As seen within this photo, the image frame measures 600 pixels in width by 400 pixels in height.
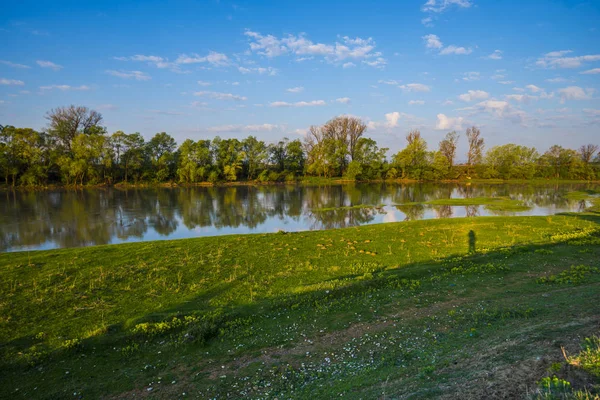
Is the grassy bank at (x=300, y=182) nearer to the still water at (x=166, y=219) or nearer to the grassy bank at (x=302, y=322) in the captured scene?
the still water at (x=166, y=219)

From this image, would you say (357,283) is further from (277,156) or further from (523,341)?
(277,156)

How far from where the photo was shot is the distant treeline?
6850 centimetres

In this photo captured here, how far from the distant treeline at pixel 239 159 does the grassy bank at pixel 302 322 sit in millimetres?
63181

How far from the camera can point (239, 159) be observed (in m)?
85.0

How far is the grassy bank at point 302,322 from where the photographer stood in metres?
5.71

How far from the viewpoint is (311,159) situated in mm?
99562

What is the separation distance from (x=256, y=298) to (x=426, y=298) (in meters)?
5.65

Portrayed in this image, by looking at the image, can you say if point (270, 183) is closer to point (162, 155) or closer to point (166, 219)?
point (162, 155)

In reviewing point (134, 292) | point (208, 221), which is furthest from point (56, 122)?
point (134, 292)

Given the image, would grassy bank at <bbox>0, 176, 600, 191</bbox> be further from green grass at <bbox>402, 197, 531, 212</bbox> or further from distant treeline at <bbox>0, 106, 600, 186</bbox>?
green grass at <bbox>402, 197, 531, 212</bbox>

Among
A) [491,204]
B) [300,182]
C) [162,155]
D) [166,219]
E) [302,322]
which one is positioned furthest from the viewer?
[300,182]

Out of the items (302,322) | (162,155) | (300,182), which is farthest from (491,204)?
(162,155)

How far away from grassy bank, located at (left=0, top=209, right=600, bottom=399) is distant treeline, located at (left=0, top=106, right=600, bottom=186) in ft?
207

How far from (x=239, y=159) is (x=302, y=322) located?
78.7m
